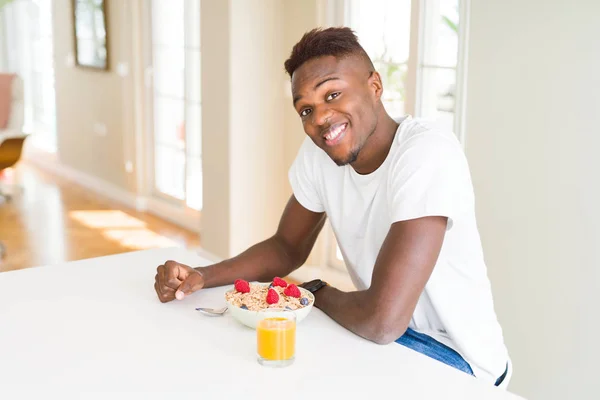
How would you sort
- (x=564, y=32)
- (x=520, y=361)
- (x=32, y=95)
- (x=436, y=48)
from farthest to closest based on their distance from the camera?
(x=32, y=95) < (x=436, y=48) < (x=520, y=361) < (x=564, y=32)

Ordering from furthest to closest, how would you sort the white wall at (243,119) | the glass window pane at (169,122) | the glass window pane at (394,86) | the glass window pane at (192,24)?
the glass window pane at (169,122)
the glass window pane at (192,24)
the white wall at (243,119)
the glass window pane at (394,86)

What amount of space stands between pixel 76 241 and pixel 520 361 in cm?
309

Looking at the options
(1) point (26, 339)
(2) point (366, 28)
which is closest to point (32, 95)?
(2) point (366, 28)

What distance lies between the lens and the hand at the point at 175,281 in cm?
168

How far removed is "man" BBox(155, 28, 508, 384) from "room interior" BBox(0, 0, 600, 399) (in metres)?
0.94

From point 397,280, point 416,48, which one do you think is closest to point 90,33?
point 416,48

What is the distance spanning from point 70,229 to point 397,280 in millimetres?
4041

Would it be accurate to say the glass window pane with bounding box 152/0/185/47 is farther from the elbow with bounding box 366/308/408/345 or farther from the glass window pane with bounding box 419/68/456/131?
the elbow with bounding box 366/308/408/345

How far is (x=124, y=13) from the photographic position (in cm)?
554

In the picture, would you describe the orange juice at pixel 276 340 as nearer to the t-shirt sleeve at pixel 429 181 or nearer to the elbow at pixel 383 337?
the elbow at pixel 383 337

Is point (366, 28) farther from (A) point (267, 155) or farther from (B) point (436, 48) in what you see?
(A) point (267, 155)

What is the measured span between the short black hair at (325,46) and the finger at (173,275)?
1.74 ft

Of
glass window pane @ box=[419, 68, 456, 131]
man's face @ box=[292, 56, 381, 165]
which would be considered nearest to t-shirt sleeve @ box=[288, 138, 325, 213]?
man's face @ box=[292, 56, 381, 165]

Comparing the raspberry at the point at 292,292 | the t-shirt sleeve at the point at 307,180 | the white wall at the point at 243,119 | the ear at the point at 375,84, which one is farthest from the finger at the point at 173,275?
the white wall at the point at 243,119
